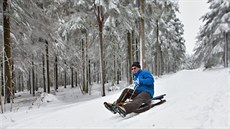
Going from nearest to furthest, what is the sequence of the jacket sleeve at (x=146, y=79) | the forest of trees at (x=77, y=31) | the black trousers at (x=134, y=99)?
the black trousers at (x=134, y=99) → the jacket sleeve at (x=146, y=79) → the forest of trees at (x=77, y=31)

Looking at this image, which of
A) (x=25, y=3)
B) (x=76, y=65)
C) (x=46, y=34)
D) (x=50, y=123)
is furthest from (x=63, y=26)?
(x=50, y=123)

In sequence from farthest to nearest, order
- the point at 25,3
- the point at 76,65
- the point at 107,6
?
the point at 76,65
the point at 107,6
the point at 25,3

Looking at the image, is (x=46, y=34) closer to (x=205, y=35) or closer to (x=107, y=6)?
(x=107, y=6)

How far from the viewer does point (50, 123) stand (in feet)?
18.5

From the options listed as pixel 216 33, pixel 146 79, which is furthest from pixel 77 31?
pixel 216 33

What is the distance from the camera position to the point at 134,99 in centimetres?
546

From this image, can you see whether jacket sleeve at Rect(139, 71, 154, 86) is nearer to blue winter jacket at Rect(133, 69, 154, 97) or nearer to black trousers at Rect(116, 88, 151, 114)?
blue winter jacket at Rect(133, 69, 154, 97)

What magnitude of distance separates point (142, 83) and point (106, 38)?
15.4m

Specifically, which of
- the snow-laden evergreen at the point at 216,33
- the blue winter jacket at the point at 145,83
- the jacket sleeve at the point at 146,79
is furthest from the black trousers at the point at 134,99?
the snow-laden evergreen at the point at 216,33

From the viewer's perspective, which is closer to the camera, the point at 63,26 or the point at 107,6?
the point at 107,6

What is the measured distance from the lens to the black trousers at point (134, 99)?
16.6ft

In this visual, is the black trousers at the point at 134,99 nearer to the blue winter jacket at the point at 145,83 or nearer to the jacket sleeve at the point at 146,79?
the blue winter jacket at the point at 145,83

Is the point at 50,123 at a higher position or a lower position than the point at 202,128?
lower

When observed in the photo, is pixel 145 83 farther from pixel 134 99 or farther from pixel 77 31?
pixel 77 31
